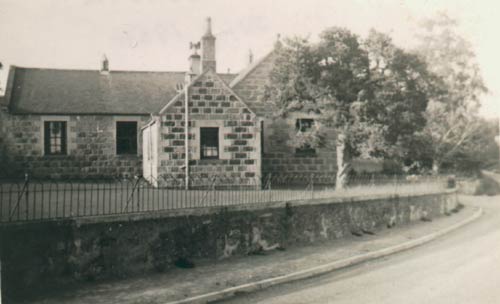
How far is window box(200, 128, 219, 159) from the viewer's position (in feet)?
60.9

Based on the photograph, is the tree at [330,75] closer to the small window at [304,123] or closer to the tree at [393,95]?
the tree at [393,95]

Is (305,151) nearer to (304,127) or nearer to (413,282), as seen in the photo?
(304,127)

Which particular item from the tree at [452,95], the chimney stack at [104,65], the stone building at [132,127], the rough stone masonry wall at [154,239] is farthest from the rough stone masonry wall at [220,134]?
the tree at [452,95]

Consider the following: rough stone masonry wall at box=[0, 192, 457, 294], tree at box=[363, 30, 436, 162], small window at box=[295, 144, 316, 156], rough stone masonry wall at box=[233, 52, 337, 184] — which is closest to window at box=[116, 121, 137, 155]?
rough stone masonry wall at box=[233, 52, 337, 184]

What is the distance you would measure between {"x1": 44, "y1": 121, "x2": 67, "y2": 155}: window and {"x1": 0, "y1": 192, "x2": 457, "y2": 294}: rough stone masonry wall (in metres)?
15.1

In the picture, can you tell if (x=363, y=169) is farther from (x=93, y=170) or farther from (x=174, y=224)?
(x=174, y=224)

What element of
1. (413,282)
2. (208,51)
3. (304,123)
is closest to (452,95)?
(304,123)

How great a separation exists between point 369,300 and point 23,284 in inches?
226

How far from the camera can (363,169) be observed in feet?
96.4

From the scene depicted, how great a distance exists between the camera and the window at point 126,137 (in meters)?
23.6

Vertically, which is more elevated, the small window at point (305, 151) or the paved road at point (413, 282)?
the small window at point (305, 151)

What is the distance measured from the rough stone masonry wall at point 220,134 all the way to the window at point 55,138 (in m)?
7.90

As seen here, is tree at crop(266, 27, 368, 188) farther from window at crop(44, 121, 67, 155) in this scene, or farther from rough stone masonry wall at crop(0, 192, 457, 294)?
window at crop(44, 121, 67, 155)

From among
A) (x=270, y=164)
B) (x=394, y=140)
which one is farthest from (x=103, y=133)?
(x=394, y=140)
